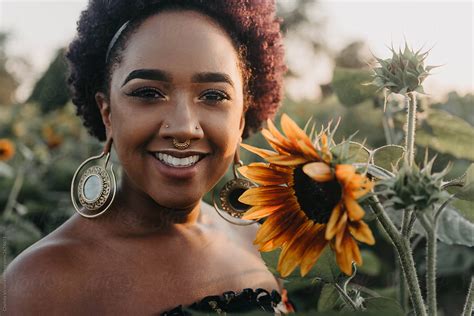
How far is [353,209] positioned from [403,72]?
234 millimetres

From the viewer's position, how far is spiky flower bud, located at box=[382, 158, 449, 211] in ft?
2.38

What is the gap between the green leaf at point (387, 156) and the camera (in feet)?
3.03

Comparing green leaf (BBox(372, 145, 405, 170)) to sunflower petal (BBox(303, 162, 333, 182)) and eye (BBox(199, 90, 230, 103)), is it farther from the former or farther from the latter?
eye (BBox(199, 90, 230, 103))

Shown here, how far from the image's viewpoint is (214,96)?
1.15 metres

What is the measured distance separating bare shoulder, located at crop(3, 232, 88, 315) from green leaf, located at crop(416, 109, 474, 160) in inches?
29.5

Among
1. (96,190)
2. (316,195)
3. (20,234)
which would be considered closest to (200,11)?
(96,190)

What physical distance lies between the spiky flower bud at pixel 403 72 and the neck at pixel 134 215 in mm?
516

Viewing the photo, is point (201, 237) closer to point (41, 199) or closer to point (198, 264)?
point (198, 264)

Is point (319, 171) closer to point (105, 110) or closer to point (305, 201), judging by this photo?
point (305, 201)

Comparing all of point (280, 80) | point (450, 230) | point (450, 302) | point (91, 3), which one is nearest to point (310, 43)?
point (450, 302)

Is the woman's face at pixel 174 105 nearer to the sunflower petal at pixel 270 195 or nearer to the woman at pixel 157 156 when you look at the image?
the woman at pixel 157 156

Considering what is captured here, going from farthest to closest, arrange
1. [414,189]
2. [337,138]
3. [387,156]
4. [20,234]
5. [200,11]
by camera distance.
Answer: [337,138] → [20,234] → [200,11] → [387,156] → [414,189]

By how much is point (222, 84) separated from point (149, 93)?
0.12m

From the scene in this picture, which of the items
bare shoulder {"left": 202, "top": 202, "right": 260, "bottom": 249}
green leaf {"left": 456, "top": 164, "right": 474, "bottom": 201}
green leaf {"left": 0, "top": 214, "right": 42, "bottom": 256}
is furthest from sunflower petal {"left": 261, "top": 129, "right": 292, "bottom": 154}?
green leaf {"left": 0, "top": 214, "right": 42, "bottom": 256}
